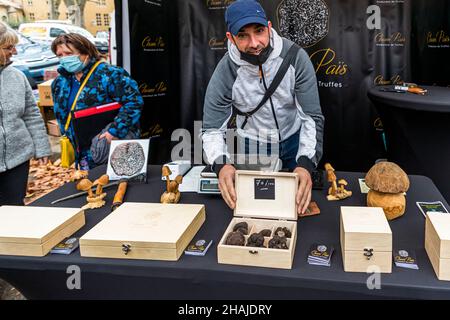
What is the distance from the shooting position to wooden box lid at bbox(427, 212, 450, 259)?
1.05 meters

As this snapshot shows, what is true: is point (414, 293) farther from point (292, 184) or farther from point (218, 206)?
point (218, 206)

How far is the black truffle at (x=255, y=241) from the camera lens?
46.9 inches

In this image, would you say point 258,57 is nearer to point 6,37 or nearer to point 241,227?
point 241,227

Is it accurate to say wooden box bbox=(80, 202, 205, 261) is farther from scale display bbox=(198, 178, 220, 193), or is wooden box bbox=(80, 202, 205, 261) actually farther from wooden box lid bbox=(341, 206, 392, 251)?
wooden box lid bbox=(341, 206, 392, 251)

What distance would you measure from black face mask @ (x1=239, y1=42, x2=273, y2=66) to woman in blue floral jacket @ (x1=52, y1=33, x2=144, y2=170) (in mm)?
1013

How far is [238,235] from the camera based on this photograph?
4.02ft

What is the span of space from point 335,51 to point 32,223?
3225mm

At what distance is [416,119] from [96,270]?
88.3 inches

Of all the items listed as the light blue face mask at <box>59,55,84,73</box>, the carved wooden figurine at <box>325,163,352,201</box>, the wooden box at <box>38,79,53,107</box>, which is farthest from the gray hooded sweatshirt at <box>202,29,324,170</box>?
the wooden box at <box>38,79,53,107</box>

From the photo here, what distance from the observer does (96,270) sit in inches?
47.6

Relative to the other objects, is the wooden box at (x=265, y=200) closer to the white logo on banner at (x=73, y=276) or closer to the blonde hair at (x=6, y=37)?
the white logo on banner at (x=73, y=276)

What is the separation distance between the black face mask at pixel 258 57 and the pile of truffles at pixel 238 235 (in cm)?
71

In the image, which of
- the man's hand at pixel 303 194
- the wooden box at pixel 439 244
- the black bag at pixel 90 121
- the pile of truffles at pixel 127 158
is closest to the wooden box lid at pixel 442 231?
the wooden box at pixel 439 244
